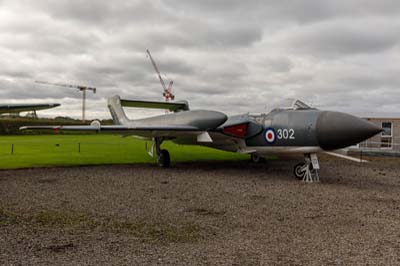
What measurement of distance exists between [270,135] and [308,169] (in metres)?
1.44

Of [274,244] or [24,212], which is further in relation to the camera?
[24,212]

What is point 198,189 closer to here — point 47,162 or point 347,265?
point 347,265

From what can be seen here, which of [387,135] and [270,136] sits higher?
[387,135]

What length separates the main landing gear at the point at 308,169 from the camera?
9406 mm

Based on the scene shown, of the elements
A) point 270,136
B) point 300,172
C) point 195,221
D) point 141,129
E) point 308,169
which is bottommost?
point 195,221

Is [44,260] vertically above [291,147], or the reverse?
[291,147]

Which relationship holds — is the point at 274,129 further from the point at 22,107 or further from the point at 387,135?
the point at 387,135

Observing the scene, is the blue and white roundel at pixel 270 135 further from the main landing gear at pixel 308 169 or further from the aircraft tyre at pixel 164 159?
the aircraft tyre at pixel 164 159

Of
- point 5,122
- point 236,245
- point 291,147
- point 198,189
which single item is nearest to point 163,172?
point 198,189

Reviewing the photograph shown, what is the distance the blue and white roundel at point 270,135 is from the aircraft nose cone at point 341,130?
4.94 ft

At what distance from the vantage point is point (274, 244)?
4.18 m

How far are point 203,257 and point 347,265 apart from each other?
148cm

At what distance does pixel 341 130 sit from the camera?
8320 millimetres

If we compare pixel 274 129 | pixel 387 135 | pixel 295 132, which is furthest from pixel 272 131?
pixel 387 135
